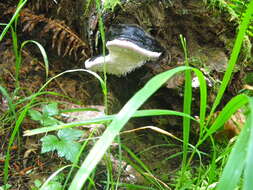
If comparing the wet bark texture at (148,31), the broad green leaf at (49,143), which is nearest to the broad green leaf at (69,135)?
the broad green leaf at (49,143)

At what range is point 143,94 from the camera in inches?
27.4

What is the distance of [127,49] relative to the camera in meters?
1.68

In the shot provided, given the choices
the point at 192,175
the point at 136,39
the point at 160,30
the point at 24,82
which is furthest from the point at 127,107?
the point at 24,82

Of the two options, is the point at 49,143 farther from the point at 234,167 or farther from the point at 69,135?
the point at 234,167

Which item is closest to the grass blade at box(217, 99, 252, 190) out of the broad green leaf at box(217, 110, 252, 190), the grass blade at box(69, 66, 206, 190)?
the broad green leaf at box(217, 110, 252, 190)

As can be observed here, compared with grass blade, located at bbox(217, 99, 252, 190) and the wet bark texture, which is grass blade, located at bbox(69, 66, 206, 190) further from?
the wet bark texture

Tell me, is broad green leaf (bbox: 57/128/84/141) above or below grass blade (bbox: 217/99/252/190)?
below

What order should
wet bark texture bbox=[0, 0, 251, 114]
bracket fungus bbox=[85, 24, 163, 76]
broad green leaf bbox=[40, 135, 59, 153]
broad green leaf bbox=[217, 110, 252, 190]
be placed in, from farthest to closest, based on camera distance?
wet bark texture bbox=[0, 0, 251, 114] → bracket fungus bbox=[85, 24, 163, 76] → broad green leaf bbox=[40, 135, 59, 153] → broad green leaf bbox=[217, 110, 252, 190]

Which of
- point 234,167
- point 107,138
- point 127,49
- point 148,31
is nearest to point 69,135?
point 127,49

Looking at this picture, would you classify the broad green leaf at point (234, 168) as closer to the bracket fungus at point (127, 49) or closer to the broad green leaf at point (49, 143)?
the broad green leaf at point (49, 143)

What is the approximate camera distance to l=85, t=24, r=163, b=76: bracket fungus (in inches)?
65.3

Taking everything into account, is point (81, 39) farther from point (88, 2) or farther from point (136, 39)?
point (136, 39)

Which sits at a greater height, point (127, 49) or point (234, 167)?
point (127, 49)

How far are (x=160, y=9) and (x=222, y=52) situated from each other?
0.60 m
